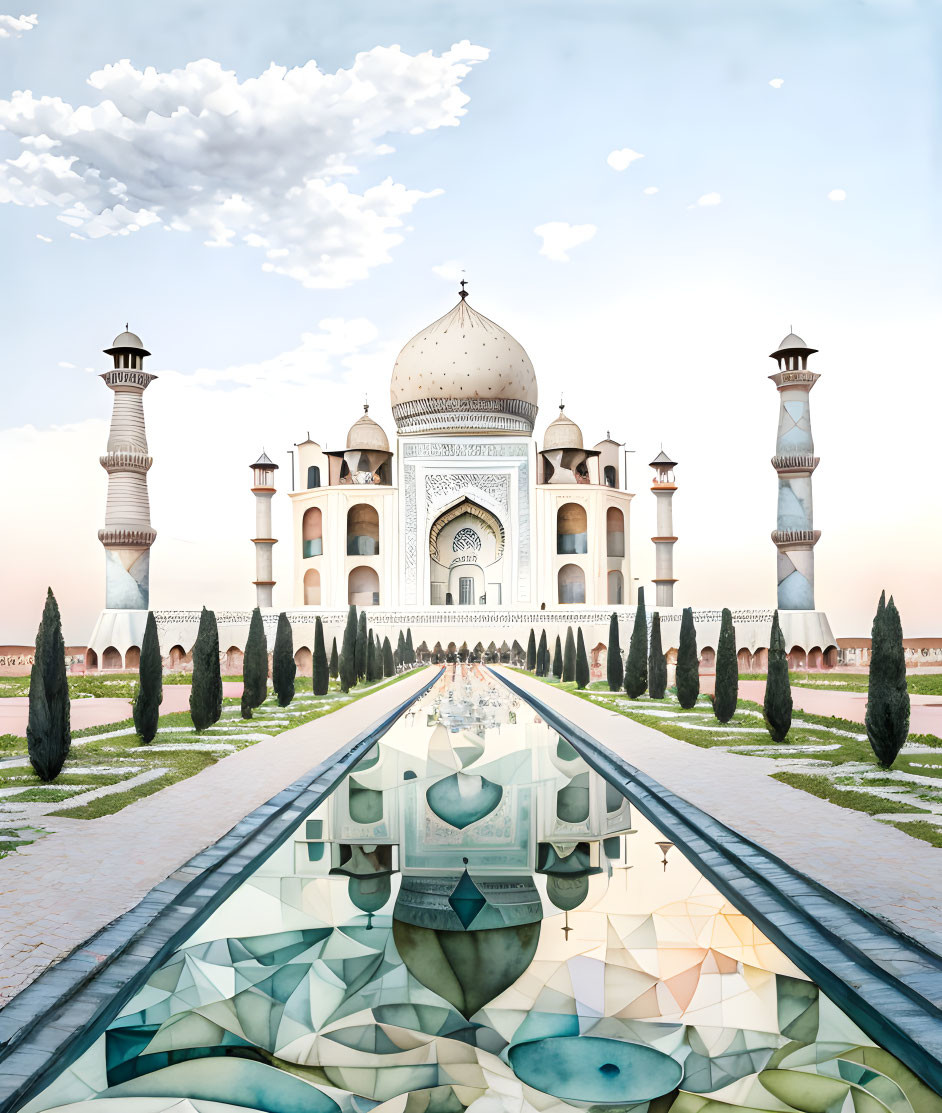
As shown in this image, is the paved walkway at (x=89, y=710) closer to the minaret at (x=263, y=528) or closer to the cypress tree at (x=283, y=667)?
the cypress tree at (x=283, y=667)

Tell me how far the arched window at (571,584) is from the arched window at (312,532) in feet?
20.2

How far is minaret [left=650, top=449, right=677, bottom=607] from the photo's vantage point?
70.3ft

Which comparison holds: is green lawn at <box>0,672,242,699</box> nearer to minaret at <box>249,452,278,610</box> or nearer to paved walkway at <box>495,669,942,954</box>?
minaret at <box>249,452,278,610</box>

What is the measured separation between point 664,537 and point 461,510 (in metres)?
5.21

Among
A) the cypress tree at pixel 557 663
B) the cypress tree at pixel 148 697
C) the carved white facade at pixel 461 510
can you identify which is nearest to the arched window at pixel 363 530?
the carved white facade at pixel 461 510

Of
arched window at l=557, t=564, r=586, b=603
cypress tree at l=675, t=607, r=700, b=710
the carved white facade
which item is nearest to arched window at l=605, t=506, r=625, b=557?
the carved white facade

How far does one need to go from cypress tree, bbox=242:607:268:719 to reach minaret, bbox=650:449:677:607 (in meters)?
13.8

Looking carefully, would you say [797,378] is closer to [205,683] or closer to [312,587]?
[312,587]

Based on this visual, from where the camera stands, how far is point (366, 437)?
24.7 meters

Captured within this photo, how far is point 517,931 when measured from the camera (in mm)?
2596

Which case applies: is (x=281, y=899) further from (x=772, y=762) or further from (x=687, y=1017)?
(x=772, y=762)

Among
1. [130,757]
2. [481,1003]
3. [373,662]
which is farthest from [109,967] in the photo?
[373,662]

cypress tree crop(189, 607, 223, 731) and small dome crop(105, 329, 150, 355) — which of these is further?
small dome crop(105, 329, 150, 355)

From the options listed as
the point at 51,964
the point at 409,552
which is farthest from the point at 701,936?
the point at 409,552
